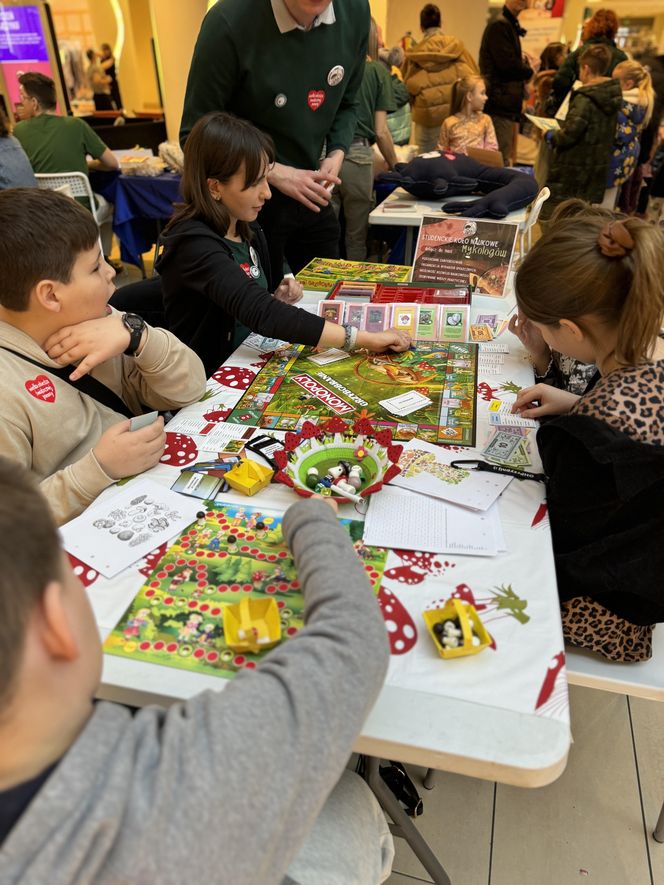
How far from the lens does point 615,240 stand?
3.67 feet

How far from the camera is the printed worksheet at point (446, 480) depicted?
109 centimetres

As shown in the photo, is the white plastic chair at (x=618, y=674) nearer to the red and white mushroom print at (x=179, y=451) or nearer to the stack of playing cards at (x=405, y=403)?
the stack of playing cards at (x=405, y=403)

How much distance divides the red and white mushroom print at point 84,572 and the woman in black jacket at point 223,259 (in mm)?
852

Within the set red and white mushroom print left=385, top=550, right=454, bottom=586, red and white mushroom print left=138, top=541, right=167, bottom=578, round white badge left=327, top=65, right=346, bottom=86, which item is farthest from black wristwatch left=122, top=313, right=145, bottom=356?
round white badge left=327, top=65, right=346, bottom=86

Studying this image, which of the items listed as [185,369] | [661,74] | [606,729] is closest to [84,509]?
[185,369]

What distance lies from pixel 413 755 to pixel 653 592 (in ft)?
1.91

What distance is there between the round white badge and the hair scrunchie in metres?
1.48

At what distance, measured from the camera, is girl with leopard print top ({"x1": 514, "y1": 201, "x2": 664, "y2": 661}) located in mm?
1037

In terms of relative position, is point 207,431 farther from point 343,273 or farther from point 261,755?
point 343,273

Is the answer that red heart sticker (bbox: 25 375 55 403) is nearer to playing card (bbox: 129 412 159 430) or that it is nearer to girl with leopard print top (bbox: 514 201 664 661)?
playing card (bbox: 129 412 159 430)

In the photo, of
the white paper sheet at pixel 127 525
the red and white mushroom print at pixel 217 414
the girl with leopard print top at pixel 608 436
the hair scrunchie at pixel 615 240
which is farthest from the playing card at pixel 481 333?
the white paper sheet at pixel 127 525

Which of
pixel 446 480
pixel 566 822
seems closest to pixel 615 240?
pixel 446 480

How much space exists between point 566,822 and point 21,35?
856 centimetres

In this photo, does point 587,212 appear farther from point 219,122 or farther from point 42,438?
point 42,438
